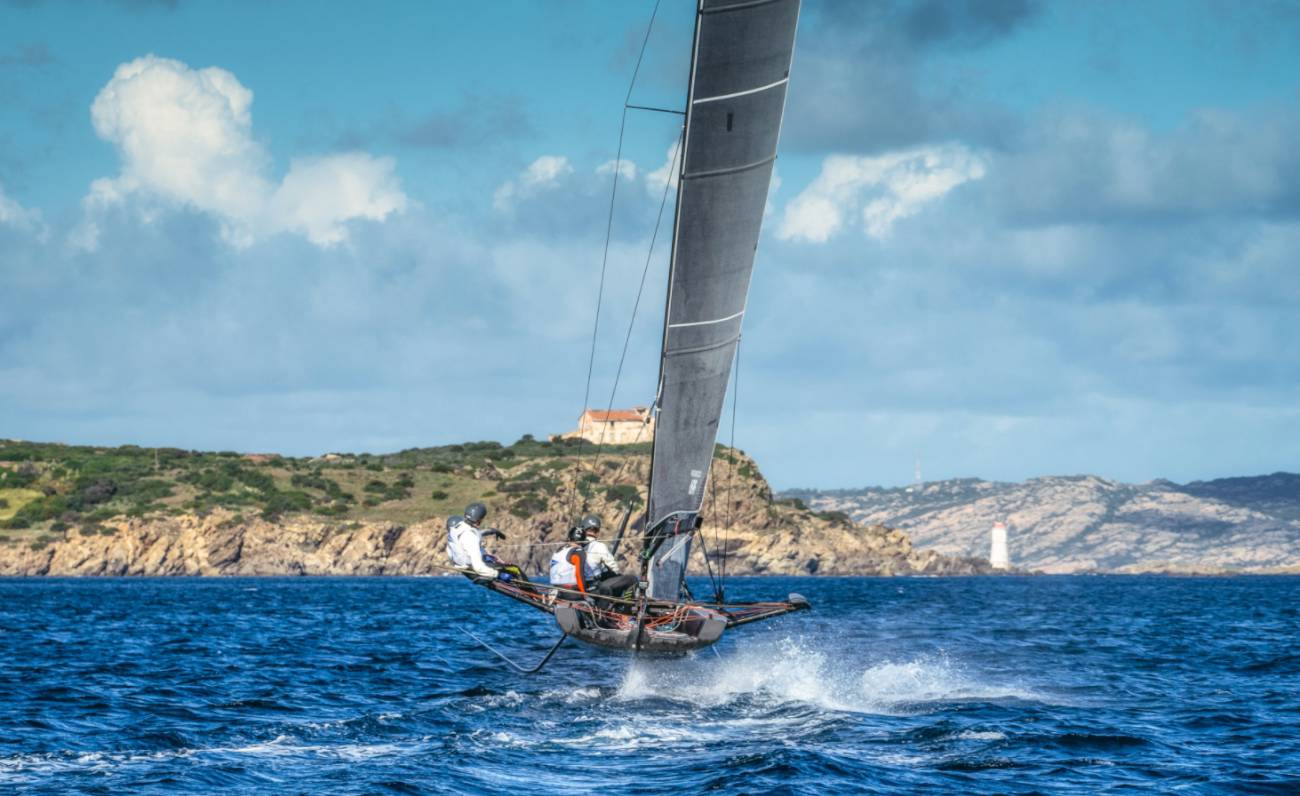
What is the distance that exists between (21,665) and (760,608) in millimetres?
16870

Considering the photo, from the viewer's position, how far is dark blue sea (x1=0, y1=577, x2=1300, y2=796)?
736 inches

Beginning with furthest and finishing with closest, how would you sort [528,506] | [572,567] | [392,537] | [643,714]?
[528,506]
[392,537]
[572,567]
[643,714]

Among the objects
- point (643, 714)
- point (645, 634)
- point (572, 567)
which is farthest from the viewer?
point (572, 567)

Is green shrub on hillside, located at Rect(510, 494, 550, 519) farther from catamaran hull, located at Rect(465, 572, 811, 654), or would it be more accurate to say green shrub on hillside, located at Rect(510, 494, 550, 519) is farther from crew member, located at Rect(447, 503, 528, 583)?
catamaran hull, located at Rect(465, 572, 811, 654)

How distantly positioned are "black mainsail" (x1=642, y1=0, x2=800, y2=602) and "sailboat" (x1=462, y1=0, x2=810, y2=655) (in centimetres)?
2

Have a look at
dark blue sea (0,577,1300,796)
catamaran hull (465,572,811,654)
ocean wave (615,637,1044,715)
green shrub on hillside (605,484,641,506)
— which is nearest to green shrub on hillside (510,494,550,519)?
green shrub on hillside (605,484,641,506)

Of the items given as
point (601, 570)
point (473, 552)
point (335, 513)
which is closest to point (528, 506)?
point (335, 513)

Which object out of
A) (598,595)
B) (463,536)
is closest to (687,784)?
(598,595)

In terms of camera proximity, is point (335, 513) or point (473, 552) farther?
point (335, 513)

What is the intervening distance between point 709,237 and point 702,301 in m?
1.23

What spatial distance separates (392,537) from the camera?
424ft

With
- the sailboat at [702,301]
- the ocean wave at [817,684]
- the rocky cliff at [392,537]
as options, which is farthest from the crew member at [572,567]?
the rocky cliff at [392,537]

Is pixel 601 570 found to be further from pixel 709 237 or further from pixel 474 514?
pixel 709 237

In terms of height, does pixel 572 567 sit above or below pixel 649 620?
above
